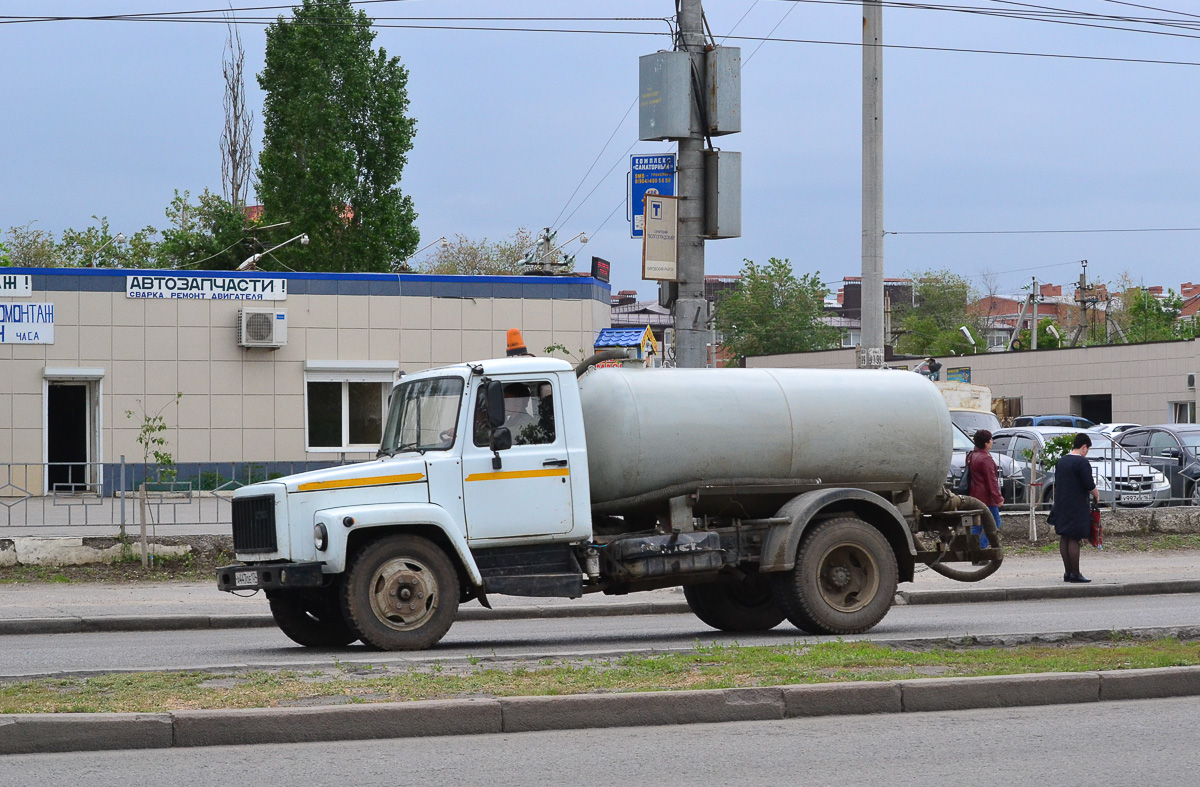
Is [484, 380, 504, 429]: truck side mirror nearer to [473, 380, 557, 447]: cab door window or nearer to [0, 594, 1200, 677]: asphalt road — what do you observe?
[473, 380, 557, 447]: cab door window

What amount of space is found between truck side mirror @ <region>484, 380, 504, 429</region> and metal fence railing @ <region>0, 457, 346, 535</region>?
279 inches

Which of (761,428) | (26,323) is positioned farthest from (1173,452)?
(26,323)

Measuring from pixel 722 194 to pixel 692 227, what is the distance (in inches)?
→ 18.6

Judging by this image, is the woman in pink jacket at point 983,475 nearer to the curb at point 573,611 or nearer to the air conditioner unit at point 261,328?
the curb at point 573,611

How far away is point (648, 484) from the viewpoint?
11.3m

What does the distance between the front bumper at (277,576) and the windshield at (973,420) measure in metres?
20.6

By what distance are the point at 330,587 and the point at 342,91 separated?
41.7 m

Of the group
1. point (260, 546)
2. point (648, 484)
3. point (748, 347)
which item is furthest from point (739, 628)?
point (748, 347)

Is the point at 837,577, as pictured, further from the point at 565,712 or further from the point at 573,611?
the point at 565,712

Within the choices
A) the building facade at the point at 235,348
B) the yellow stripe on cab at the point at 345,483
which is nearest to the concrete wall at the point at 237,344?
the building facade at the point at 235,348

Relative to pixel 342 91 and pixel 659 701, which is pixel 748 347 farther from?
pixel 659 701

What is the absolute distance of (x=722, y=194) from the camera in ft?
46.5

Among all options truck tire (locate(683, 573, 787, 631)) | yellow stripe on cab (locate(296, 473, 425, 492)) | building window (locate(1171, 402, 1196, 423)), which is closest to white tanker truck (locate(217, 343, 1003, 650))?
yellow stripe on cab (locate(296, 473, 425, 492))

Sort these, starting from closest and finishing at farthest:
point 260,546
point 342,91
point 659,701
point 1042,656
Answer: point 659,701, point 1042,656, point 260,546, point 342,91
